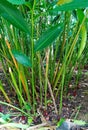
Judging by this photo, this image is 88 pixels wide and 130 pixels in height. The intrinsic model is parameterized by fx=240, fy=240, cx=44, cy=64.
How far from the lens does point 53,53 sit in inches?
42.2

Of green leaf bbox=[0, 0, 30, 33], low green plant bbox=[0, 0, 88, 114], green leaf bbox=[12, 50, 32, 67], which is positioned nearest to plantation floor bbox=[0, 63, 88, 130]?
low green plant bbox=[0, 0, 88, 114]

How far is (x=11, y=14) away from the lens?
0.65m

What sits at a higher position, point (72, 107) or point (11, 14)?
point (11, 14)

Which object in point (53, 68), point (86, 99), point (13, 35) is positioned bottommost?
point (86, 99)

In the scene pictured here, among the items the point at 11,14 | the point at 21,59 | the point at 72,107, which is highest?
the point at 11,14

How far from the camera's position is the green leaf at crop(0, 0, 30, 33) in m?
0.64

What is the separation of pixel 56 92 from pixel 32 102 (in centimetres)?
12

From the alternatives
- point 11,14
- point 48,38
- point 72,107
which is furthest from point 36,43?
point 72,107

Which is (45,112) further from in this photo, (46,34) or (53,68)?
(46,34)

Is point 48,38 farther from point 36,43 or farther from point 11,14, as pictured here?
point 11,14

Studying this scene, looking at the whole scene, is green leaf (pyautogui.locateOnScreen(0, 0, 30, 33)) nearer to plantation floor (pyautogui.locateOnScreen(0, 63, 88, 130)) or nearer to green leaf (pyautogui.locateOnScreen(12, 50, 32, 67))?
green leaf (pyautogui.locateOnScreen(12, 50, 32, 67))

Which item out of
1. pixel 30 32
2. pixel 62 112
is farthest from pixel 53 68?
pixel 30 32

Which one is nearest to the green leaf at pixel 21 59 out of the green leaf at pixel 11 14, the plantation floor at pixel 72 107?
the green leaf at pixel 11 14

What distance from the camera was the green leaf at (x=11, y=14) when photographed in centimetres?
64
